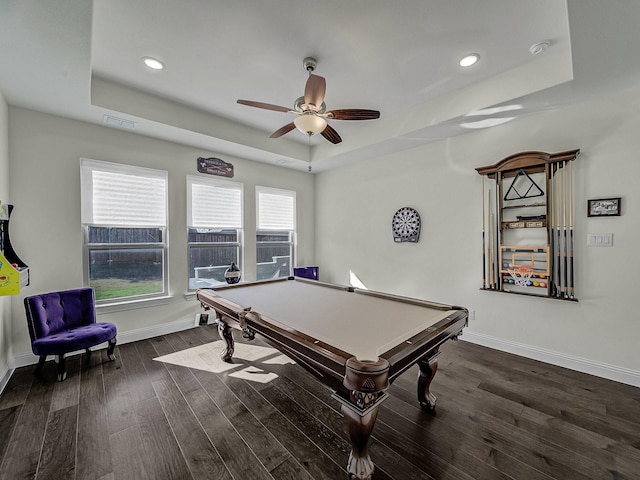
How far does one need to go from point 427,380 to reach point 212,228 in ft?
11.7

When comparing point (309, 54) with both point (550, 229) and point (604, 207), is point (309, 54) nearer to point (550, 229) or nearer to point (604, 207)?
point (550, 229)

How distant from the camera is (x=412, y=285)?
395cm

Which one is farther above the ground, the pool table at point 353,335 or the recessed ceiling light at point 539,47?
the recessed ceiling light at point 539,47

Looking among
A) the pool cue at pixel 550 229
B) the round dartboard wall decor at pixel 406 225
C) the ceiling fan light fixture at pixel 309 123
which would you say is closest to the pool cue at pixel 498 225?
the pool cue at pixel 550 229

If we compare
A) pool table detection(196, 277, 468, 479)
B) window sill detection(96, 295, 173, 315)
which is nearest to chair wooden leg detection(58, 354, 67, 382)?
window sill detection(96, 295, 173, 315)

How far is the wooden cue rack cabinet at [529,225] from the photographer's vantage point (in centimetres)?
272

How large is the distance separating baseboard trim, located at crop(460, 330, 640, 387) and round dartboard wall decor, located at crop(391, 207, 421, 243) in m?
1.46

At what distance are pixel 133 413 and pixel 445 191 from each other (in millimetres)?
4051

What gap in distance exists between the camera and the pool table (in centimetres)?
129

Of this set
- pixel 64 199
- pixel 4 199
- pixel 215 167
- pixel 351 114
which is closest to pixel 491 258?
pixel 351 114

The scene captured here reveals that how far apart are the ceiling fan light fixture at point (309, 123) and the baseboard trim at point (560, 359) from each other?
3.12 metres

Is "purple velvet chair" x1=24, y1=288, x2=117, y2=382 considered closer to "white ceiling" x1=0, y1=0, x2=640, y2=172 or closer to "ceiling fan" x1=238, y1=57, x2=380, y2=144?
"white ceiling" x1=0, y1=0, x2=640, y2=172

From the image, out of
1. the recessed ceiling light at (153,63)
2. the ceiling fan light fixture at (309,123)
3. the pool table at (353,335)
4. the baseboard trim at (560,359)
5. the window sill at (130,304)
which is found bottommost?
the baseboard trim at (560,359)

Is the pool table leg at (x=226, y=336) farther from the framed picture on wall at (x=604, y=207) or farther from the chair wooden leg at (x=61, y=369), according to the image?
the framed picture on wall at (x=604, y=207)
